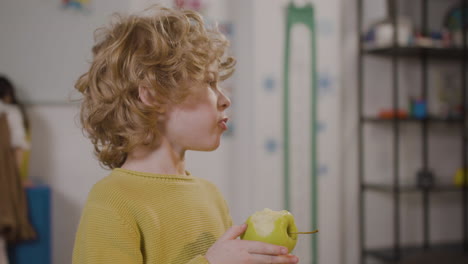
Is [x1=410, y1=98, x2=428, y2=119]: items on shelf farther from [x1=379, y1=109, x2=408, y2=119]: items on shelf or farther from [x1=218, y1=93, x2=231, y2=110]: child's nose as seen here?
[x1=218, y1=93, x2=231, y2=110]: child's nose

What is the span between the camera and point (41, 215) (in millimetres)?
2836

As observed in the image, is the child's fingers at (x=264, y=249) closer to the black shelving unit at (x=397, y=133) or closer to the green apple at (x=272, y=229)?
the green apple at (x=272, y=229)

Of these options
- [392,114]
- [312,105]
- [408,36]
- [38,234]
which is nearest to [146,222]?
[38,234]

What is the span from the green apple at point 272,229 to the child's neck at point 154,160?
0.23m

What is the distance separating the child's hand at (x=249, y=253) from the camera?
0.80 meters

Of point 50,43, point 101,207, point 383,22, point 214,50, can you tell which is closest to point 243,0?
point 383,22

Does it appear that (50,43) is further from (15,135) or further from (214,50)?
(214,50)

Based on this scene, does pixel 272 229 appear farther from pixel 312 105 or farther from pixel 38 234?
pixel 312 105

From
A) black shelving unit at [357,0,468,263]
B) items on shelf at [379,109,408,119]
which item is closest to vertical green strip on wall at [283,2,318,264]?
black shelving unit at [357,0,468,263]

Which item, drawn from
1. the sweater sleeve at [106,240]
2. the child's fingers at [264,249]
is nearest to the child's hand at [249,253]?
the child's fingers at [264,249]

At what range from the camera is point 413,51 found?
351 centimetres

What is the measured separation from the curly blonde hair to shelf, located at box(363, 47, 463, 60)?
8.46 ft

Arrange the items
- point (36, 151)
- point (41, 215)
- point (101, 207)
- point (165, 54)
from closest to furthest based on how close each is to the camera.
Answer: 1. point (101, 207)
2. point (165, 54)
3. point (41, 215)
4. point (36, 151)

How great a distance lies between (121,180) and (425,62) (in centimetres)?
310
